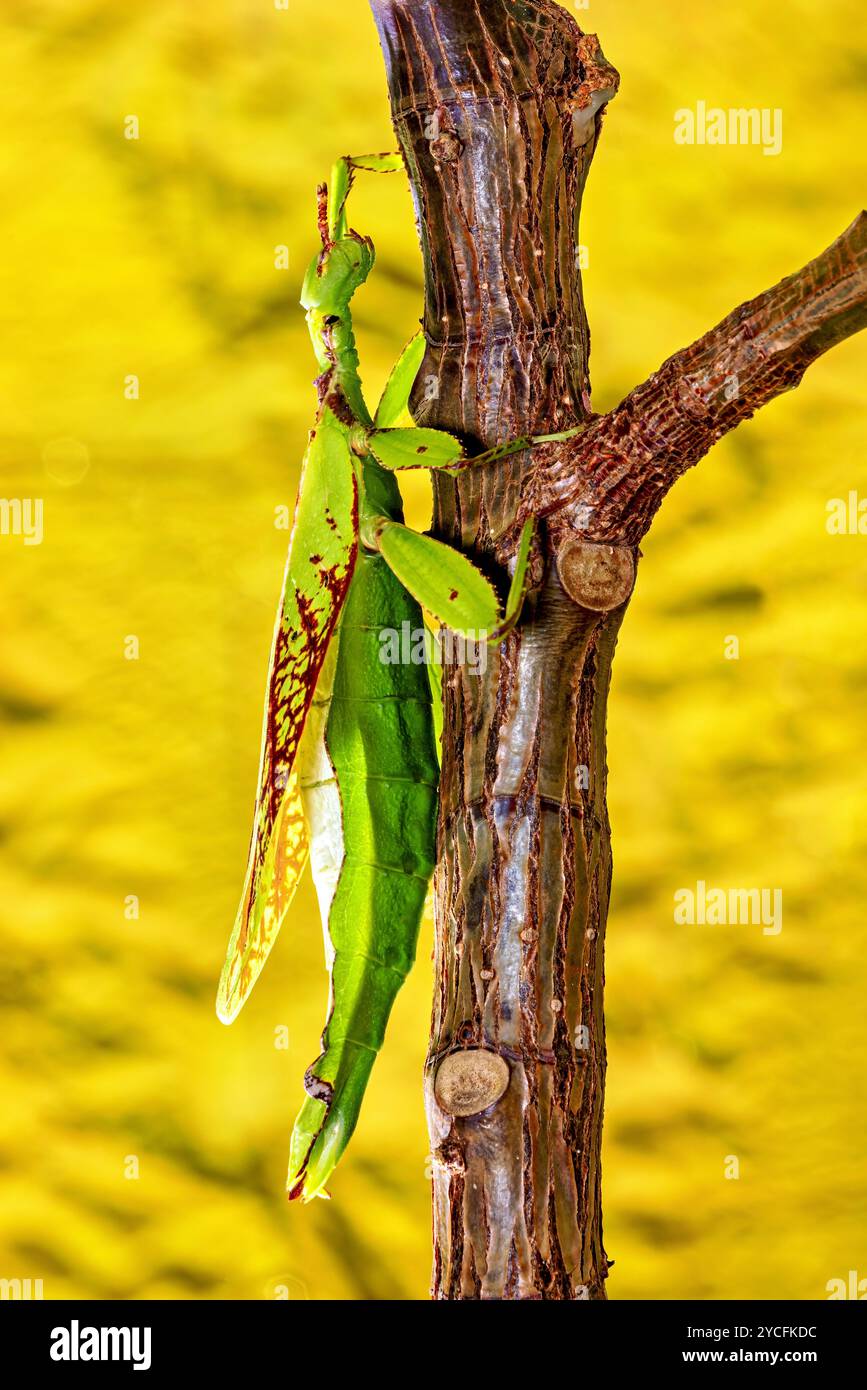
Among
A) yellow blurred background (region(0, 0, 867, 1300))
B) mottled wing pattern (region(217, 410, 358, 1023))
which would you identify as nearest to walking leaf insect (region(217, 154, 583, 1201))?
mottled wing pattern (region(217, 410, 358, 1023))

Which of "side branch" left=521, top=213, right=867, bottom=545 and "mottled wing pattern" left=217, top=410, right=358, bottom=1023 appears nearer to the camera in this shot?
"side branch" left=521, top=213, right=867, bottom=545

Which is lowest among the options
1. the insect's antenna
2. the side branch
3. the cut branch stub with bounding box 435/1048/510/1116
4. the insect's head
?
the cut branch stub with bounding box 435/1048/510/1116

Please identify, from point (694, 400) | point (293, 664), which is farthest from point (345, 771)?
point (694, 400)

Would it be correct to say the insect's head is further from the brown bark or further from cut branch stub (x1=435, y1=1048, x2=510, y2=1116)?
cut branch stub (x1=435, y1=1048, x2=510, y2=1116)

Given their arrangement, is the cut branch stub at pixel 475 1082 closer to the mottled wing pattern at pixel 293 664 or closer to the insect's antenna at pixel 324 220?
the mottled wing pattern at pixel 293 664

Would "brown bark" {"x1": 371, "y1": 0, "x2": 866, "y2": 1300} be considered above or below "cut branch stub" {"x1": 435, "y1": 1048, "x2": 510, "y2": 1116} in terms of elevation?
above

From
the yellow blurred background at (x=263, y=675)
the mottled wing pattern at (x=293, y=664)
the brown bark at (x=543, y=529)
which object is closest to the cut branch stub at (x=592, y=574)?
the brown bark at (x=543, y=529)
